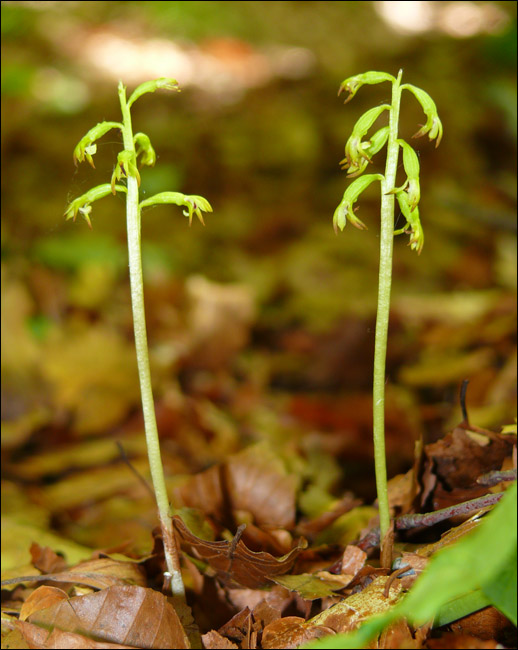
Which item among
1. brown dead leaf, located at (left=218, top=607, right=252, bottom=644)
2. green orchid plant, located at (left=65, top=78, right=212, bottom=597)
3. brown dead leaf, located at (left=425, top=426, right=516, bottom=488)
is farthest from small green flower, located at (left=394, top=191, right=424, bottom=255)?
brown dead leaf, located at (left=218, top=607, right=252, bottom=644)

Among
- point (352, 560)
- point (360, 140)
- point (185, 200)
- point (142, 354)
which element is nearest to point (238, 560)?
point (352, 560)

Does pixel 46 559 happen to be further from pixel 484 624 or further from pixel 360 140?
pixel 360 140

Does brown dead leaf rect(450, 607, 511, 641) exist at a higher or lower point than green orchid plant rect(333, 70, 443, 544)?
lower

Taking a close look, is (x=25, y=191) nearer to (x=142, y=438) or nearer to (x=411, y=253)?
(x=411, y=253)

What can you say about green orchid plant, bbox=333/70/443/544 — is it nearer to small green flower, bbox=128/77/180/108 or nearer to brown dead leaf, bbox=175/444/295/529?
small green flower, bbox=128/77/180/108

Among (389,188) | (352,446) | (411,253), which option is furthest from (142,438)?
(411,253)
